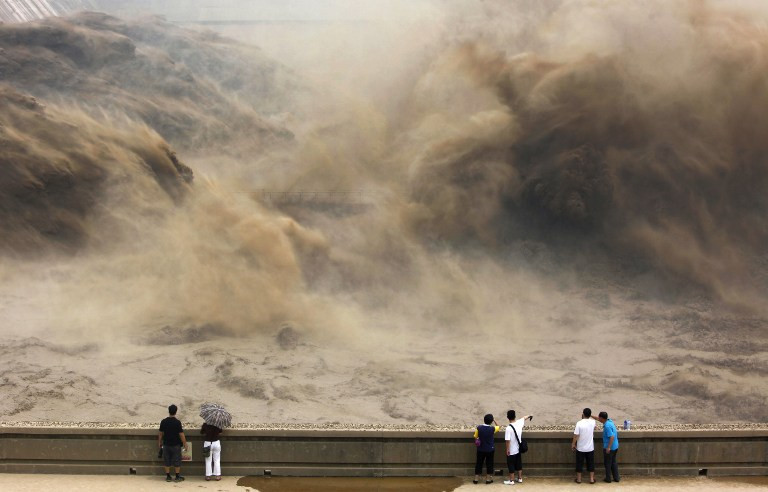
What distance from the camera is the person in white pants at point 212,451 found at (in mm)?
11164

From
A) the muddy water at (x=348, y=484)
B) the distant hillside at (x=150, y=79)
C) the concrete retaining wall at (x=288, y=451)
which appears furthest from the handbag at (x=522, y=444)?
the distant hillside at (x=150, y=79)

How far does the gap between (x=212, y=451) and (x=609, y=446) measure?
5.54 m

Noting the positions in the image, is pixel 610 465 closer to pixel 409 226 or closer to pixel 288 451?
pixel 288 451

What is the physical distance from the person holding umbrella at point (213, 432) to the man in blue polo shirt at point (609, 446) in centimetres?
519

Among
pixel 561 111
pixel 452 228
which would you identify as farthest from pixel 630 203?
pixel 452 228

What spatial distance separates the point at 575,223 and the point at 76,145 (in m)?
19.9

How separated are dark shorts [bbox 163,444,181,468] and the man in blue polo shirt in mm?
5845

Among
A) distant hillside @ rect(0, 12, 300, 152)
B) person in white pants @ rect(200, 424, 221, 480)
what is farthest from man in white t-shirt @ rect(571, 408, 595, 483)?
distant hillside @ rect(0, 12, 300, 152)

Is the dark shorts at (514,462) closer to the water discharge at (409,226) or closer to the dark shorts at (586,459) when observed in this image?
the dark shorts at (586,459)

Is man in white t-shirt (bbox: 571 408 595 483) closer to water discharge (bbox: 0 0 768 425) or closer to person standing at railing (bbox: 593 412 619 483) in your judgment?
person standing at railing (bbox: 593 412 619 483)

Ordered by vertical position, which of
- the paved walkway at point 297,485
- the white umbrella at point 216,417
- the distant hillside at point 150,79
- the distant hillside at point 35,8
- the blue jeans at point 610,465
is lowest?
the paved walkway at point 297,485

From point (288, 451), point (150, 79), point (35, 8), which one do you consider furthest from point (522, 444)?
point (35, 8)

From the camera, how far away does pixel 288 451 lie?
37.5ft

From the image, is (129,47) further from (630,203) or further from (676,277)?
(676,277)
